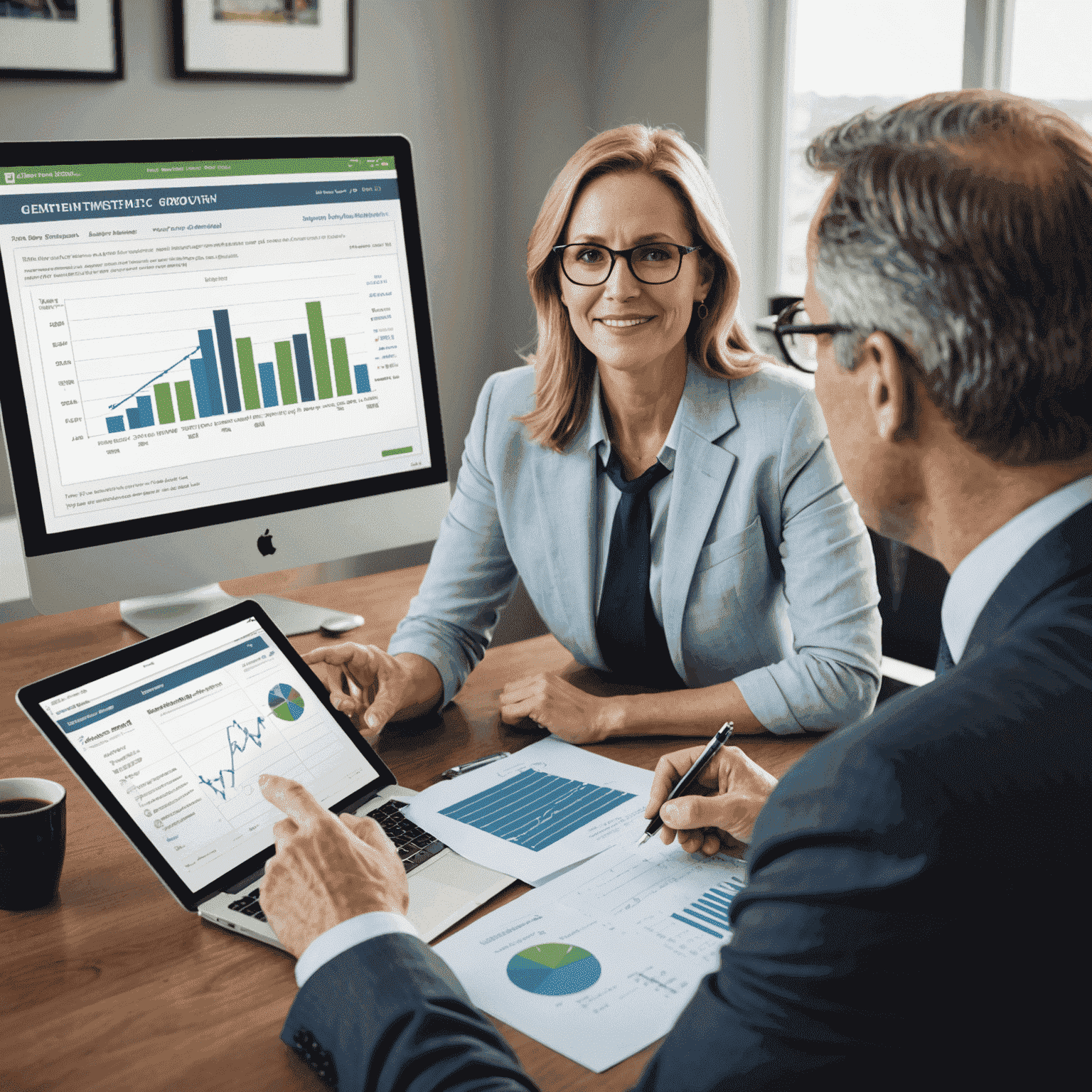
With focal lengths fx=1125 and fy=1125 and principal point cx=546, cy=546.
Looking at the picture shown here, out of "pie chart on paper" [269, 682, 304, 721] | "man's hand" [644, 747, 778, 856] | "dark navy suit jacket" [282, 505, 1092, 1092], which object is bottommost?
"man's hand" [644, 747, 778, 856]

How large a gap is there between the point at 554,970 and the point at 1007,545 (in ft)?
1.45

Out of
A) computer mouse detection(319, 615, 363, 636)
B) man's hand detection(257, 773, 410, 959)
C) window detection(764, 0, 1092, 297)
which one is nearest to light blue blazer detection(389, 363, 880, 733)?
computer mouse detection(319, 615, 363, 636)

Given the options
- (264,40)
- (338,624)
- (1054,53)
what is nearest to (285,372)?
(338,624)

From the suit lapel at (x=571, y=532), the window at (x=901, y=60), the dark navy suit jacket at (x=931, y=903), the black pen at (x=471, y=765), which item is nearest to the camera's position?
the dark navy suit jacket at (x=931, y=903)

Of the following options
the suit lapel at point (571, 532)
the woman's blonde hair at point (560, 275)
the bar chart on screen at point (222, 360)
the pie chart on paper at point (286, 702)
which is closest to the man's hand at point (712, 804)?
the pie chart on paper at point (286, 702)

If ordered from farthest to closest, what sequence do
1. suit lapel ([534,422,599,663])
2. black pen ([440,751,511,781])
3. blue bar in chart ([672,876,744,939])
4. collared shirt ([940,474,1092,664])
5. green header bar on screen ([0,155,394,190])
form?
1. suit lapel ([534,422,599,663])
2. green header bar on screen ([0,155,394,190])
3. black pen ([440,751,511,781])
4. blue bar in chart ([672,876,744,939])
5. collared shirt ([940,474,1092,664])

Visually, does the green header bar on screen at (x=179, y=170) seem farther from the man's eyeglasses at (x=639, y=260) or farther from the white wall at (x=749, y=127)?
the white wall at (x=749, y=127)

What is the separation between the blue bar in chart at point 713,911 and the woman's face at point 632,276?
0.74 metres

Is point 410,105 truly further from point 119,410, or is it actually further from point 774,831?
point 774,831

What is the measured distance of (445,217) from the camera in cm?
320

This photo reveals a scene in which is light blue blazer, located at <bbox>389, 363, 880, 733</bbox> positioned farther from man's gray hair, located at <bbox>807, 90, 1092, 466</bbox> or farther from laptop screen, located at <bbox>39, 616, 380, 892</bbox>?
man's gray hair, located at <bbox>807, 90, 1092, 466</bbox>

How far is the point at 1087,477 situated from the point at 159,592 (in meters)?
1.08

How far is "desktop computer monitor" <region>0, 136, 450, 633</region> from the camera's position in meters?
1.29

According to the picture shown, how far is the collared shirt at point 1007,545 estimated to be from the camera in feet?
2.18
